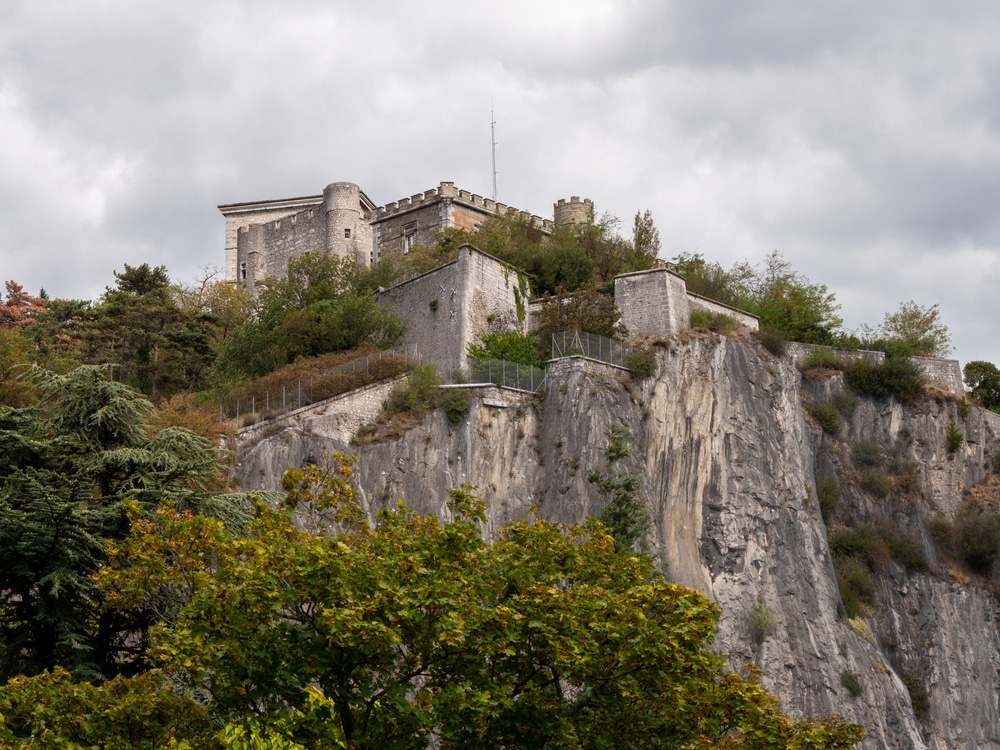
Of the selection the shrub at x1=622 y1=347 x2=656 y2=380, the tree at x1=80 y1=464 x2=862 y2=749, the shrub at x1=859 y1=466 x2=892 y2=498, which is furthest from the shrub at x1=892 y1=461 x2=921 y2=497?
the tree at x1=80 y1=464 x2=862 y2=749

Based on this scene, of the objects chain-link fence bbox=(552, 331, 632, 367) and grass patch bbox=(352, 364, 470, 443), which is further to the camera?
chain-link fence bbox=(552, 331, 632, 367)

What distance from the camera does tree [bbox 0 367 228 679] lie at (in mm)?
20766

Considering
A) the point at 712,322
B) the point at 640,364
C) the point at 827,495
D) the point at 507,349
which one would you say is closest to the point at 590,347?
the point at 640,364

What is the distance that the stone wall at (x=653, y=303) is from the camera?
1618 inches

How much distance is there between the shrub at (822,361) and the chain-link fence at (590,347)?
937 centimetres

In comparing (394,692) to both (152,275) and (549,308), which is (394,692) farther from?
(152,275)

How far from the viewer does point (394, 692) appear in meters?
17.0

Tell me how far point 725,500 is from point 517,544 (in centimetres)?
2034

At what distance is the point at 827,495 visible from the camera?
43969 mm

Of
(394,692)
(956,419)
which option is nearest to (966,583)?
(956,419)

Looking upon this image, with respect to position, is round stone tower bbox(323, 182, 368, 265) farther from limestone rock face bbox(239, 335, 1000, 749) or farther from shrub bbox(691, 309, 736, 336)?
limestone rock face bbox(239, 335, 1000, 749)

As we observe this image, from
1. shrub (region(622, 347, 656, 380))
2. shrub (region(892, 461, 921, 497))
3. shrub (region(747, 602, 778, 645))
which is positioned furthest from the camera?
shrub (region(892, 461, 921, 497))

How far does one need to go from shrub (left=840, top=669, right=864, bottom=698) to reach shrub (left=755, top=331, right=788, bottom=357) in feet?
33.0

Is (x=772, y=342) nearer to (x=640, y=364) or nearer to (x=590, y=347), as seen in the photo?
(x=640, y=364)
